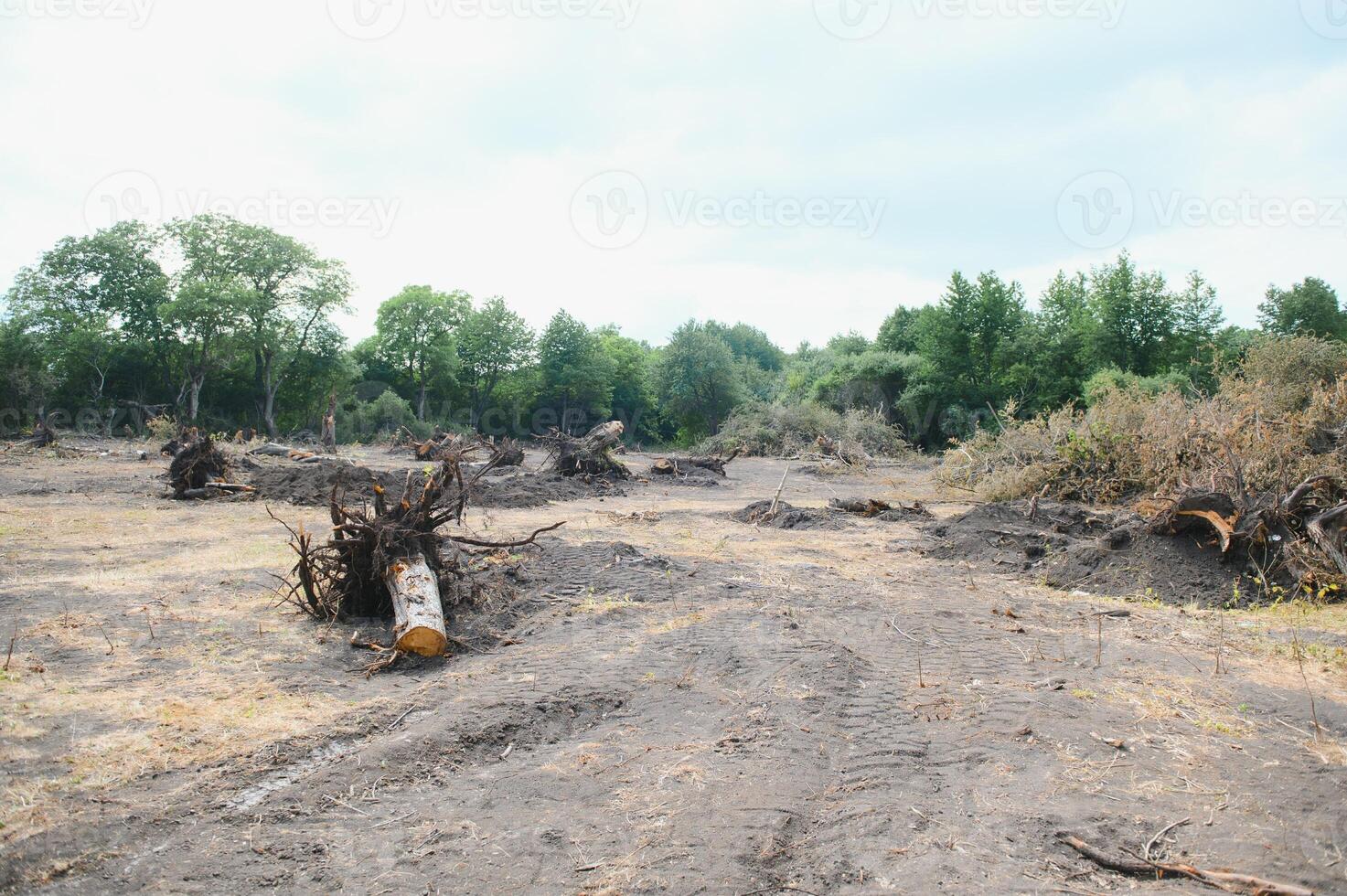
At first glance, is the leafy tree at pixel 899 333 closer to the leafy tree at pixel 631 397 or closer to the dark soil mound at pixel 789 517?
the leafy tree at pixel 631 397

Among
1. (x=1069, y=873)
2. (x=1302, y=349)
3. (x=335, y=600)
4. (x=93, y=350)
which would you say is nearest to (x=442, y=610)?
(x=335, y=600)

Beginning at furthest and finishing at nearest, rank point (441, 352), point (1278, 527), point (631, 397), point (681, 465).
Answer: point (631, 397) → point (441, 352) → point (681, 465) → point (1278, 527)

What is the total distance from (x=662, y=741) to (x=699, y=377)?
3734cm

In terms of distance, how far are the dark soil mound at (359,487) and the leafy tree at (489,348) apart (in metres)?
27.3

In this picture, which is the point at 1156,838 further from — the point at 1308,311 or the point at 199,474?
the point at 1308,311

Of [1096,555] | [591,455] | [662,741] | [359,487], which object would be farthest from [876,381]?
[662,741]

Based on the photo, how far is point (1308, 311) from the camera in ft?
101

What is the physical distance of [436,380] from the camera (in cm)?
4150

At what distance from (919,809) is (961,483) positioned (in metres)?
14.2

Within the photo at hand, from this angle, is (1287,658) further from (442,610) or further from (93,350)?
(93,350)

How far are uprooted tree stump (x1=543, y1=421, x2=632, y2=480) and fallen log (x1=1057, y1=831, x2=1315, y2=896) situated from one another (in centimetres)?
1575

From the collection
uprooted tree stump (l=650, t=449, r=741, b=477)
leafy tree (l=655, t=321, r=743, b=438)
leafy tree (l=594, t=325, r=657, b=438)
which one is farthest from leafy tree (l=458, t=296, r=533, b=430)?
uprooted tree stump (l=650, t=449, r=741, b=477)

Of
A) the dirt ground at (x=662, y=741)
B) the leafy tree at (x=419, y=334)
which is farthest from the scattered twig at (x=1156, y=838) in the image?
the leafy tree at (x=419, y=334)

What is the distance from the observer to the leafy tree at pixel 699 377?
41094 mm
